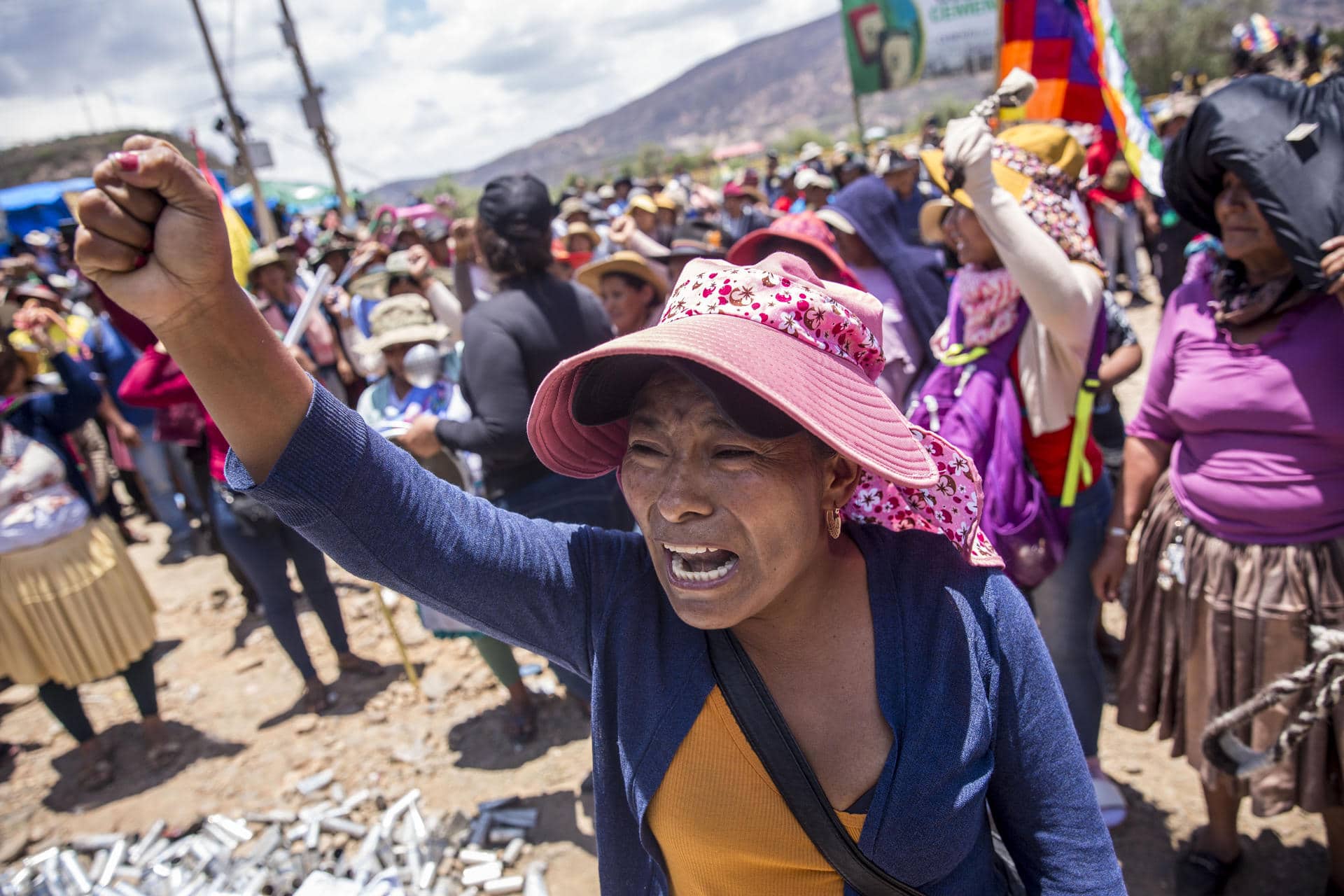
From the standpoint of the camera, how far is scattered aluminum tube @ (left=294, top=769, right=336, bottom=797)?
4039 millimetres

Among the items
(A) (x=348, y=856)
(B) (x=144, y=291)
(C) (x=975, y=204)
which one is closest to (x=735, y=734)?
(B) (x=144, y=291)

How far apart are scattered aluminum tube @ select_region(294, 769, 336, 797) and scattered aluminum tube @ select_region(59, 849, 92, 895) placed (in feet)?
2.92

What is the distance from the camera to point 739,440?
1285 millimetres

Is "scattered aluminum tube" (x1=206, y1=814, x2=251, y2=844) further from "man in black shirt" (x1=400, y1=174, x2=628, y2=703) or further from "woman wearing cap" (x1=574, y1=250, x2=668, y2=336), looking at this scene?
"woman wearing cap" (x1=574, y1=250, x2=668, y2=336)

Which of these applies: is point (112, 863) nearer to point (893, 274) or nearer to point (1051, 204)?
point (893, 274)

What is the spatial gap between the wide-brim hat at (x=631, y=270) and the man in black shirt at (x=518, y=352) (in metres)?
0.54

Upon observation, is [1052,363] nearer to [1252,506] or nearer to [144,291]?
[1252,506]

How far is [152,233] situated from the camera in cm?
98

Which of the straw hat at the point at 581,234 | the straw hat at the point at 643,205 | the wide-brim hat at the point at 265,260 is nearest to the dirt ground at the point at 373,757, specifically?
the wide-brim hat at the point at 265,260

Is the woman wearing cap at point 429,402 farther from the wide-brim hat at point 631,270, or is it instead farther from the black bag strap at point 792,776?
the black bag strap at point 792,776

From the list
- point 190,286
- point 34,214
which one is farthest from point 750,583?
point 34,214

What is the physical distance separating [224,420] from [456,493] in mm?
399

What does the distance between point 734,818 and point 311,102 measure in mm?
21100

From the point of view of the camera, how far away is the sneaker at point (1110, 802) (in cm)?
304
